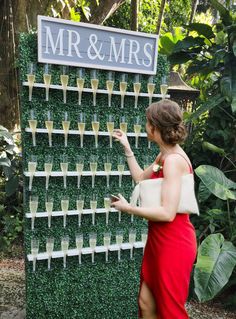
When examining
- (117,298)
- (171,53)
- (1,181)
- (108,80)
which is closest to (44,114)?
(108,80)

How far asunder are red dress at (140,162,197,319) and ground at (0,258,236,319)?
1465 mm

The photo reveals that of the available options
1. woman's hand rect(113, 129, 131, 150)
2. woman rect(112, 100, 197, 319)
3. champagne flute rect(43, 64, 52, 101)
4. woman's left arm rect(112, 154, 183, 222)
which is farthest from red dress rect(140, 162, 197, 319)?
champagne flute rect(43, 64, 52, 101)

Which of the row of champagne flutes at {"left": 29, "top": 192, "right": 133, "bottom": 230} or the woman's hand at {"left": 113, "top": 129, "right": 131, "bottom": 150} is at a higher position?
the woman's hand at {"left": 113, "top": 129, "right": 131, "bottom": 150}

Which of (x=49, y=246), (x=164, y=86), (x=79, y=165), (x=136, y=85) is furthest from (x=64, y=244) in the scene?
(x=164, y=86)

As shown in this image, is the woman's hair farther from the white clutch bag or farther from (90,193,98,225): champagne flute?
(90,193,98,225): champagne flute

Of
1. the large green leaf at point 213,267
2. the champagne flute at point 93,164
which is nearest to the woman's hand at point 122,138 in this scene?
the champagne flute at point 93,164

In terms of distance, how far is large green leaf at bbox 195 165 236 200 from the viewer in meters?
2.76

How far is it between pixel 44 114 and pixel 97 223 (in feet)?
2.99

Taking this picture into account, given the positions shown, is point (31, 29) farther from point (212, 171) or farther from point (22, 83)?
point (212, 171)

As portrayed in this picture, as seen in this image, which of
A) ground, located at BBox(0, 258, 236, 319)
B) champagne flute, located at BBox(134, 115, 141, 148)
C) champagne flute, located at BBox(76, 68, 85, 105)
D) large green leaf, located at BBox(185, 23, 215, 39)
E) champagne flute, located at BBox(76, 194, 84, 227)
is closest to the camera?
champagne flute, located at BBox(76, 68, 85, 105)

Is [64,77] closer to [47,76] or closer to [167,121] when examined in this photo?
[47,76]

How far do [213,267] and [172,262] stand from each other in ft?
2.54

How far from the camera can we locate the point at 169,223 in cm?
182

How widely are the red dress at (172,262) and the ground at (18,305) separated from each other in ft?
4.81
